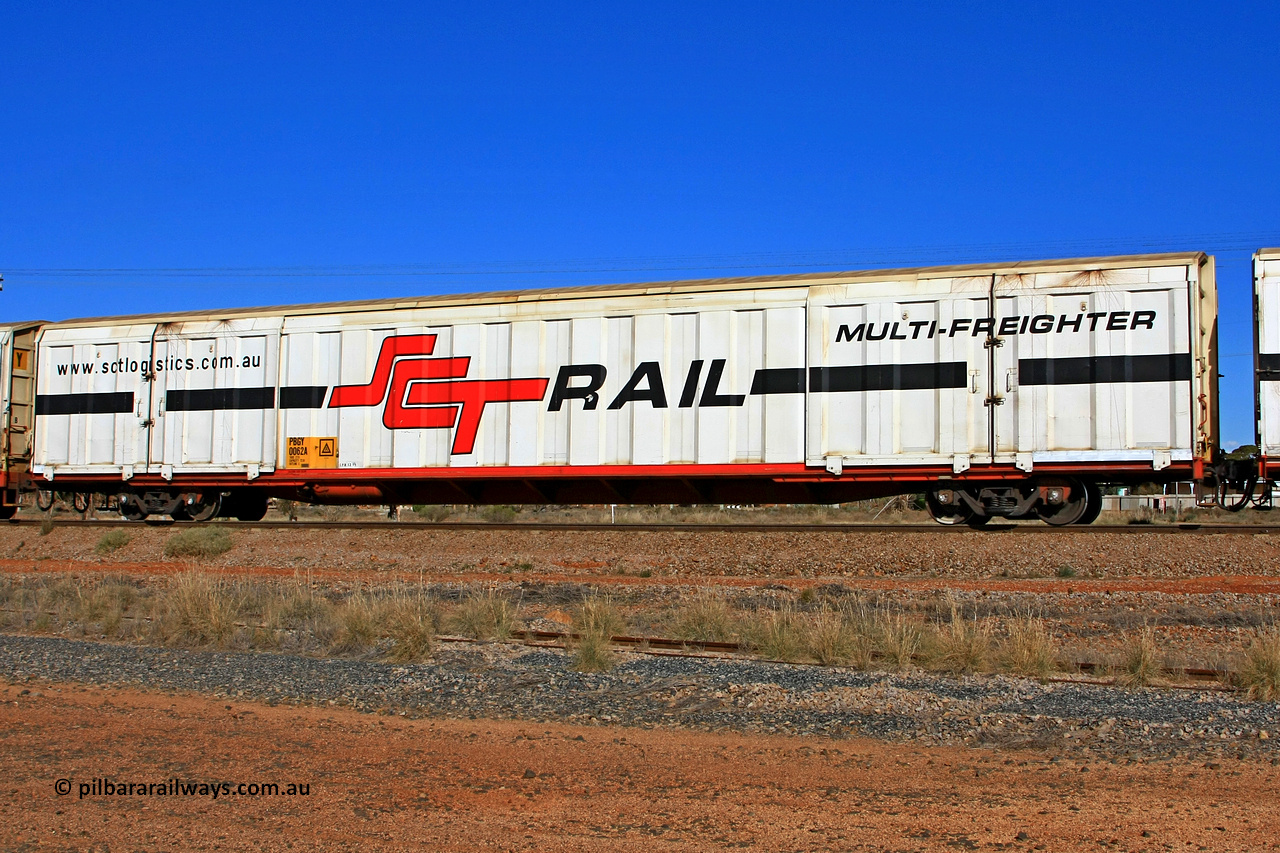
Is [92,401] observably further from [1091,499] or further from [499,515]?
[1091,499]

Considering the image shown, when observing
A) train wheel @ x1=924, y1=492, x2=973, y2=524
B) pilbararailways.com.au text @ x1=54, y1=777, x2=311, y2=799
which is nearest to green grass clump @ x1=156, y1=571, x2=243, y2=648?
pilbararailways.com.au text @ x1=54, y1=777, x2=311, y2=799

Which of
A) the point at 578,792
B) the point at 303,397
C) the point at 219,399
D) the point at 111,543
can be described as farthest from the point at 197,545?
the point at 578,792

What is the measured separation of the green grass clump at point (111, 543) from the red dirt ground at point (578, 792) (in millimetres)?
10964

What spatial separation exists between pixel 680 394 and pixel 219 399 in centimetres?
805

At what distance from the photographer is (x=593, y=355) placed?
15.4 metres

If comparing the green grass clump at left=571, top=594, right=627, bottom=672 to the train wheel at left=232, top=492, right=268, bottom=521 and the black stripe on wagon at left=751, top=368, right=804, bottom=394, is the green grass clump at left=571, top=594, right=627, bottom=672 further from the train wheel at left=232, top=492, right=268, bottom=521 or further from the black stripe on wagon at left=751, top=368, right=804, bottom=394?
the train wheel at left=232, top=492, right=268, bottom=521

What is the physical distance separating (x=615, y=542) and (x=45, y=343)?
453 inches

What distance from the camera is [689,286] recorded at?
15125 millimetres

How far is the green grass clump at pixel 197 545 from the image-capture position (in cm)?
1585

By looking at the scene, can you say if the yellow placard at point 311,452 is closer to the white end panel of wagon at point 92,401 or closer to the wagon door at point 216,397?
the wagon door at point 216,397

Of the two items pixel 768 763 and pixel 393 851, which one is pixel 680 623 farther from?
pixel 393 851

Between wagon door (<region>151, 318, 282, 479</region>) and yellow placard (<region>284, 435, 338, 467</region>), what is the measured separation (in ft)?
1.05

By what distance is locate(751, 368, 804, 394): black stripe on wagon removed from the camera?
1455 cm

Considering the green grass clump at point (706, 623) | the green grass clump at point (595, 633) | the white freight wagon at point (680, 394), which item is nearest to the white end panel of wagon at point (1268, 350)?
the white freight wagon at point (680, 394)
